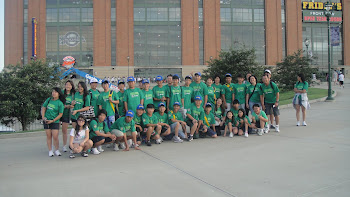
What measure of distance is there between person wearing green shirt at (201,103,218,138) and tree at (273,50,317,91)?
58.6 feet

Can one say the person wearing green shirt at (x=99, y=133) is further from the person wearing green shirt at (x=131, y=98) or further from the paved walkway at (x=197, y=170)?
the person wearing green shirt at (x=131, y=98)

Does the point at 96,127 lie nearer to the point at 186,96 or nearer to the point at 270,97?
the point at 186,96

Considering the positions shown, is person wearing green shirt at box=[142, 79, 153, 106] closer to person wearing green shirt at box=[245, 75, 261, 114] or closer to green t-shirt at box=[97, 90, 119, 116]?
green t-shirt at box=[97, 90, 119, 116]

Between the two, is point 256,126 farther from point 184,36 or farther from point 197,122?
point 184,36

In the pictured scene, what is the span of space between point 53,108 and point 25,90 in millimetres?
9815

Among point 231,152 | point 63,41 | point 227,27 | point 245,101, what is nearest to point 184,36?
point 227,27

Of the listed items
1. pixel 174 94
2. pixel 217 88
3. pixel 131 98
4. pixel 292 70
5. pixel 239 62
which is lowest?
pixel 131 98

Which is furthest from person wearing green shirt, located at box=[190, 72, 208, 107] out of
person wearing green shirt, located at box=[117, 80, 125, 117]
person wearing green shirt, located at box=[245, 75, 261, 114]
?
person wearing green shirt, located at box=[117, 80, 125, 117]

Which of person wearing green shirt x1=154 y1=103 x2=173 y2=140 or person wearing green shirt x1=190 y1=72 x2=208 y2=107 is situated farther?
person wearing green shirt x1=190 y1=72 x2=208 y2=107

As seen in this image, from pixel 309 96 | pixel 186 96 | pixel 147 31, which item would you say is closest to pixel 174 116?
pixel 186 96

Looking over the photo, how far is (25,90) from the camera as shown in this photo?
574 inches

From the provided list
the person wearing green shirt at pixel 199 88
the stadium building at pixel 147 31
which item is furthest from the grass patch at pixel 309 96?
the stadium building at pixel 147 31

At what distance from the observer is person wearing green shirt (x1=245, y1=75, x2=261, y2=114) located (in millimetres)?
8750

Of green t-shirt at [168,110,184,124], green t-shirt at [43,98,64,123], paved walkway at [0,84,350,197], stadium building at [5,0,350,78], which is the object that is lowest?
paved walkway at [0,84,350,197]
